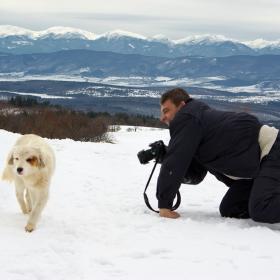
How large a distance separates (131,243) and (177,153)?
4.85ft

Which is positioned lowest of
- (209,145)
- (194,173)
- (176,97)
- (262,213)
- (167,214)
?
(167,214)

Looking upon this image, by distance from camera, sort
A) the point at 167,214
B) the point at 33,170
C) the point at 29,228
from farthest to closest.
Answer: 1. the point at 167,214
2. the point at 33,170
3. the point at 29,228

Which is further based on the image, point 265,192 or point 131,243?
point 265,192

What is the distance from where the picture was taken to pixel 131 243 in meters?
4.36

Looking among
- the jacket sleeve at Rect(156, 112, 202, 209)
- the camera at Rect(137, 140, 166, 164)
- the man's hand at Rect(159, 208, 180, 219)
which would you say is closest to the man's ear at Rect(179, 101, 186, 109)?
the jacket sleeve at Rect(156, 112, 202, 209)

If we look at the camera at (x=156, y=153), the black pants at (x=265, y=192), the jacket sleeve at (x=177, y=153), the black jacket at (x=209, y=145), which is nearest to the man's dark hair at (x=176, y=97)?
the black jacket at (x=209, y=145)

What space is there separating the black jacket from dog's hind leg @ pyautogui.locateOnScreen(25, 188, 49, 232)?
1.56m

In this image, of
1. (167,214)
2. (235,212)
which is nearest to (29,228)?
(167,214)

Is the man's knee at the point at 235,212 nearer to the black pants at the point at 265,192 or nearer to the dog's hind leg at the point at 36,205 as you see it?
the black pants at the point at 265,192

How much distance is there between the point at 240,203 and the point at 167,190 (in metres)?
1.06

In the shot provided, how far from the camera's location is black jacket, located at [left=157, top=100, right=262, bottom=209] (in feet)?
16.8

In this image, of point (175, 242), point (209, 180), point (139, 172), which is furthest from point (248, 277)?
point (139, 172)

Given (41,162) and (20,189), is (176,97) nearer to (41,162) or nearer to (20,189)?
(41,162)

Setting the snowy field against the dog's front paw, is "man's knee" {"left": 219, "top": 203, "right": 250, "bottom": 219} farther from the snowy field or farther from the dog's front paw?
the dog's front paw
